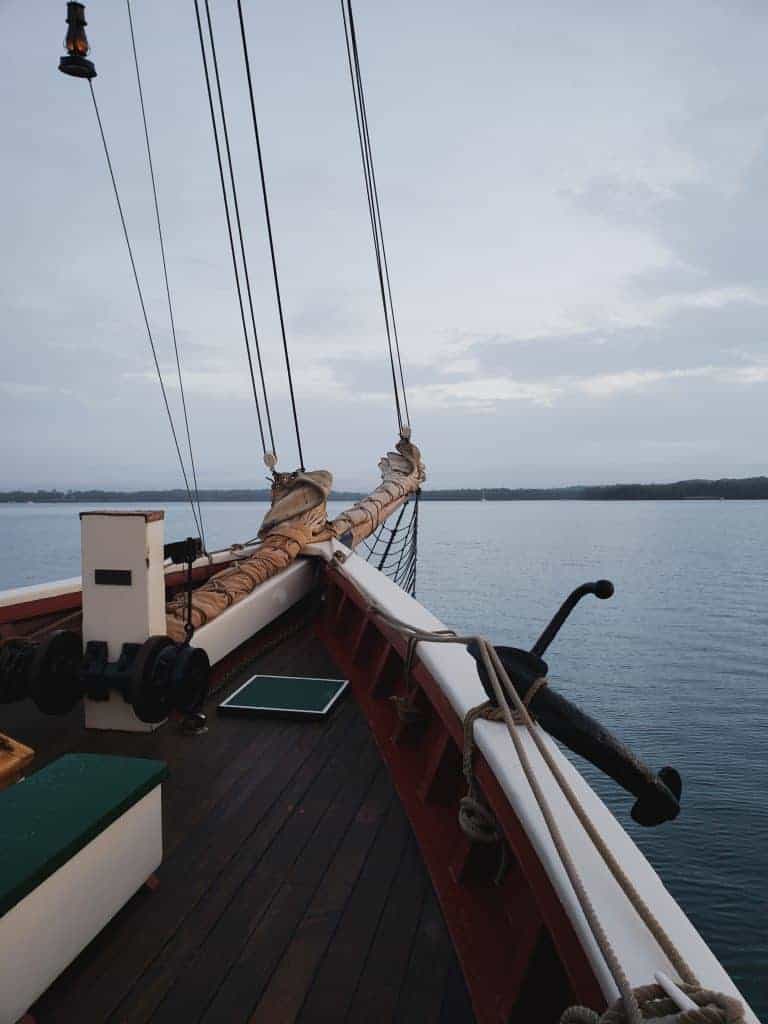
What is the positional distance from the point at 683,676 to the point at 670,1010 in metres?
13.5

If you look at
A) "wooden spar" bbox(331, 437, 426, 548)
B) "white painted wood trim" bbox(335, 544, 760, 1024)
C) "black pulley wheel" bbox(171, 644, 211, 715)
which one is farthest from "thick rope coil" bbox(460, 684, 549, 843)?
"wooden spar" bbox(331, 437, 426, 548)

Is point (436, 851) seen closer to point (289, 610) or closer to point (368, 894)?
point (368, 894)

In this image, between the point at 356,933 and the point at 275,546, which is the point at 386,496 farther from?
the point at 356,933

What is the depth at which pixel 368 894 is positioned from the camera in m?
1.86

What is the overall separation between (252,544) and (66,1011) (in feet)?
12.3

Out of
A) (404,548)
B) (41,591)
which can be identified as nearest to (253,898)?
(41,591)

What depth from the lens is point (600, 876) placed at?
3.88ft

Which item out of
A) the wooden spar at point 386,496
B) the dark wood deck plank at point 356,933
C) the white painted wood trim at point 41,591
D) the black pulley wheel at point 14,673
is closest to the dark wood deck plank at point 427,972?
the dark wood deck plank at point 356,933

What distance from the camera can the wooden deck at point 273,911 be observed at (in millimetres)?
1495

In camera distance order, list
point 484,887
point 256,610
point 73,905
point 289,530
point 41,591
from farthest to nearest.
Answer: point 289,530, point 256,610, point 41,591, point 484,887, point 73,905

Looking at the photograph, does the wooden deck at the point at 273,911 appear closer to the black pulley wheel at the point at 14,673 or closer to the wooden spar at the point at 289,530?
the black pulley wheel at the point at 14,673

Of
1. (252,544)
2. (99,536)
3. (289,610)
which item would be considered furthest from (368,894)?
(252,544)

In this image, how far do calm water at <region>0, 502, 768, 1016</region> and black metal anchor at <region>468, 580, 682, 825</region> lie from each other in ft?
13.8

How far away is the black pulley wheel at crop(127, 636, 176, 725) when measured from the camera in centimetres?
262
